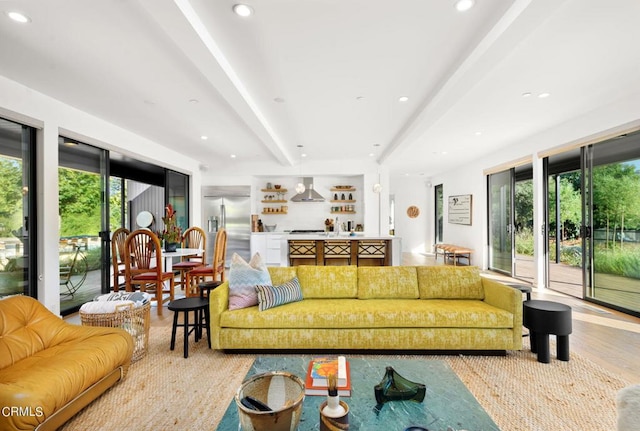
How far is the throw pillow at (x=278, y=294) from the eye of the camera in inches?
116

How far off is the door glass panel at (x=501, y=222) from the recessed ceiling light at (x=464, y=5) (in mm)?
5302

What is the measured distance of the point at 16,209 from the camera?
11.4 ft

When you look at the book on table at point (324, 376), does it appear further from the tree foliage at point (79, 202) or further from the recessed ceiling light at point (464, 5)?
the tree foliage at point (79, 202)

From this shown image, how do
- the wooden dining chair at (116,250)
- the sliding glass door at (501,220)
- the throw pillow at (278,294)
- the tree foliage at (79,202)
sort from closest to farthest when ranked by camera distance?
the throw pillow at (278,294), the tree foliage at (79,202), the wooden dining chair at (116,250), the sliding glass door at (501,220)

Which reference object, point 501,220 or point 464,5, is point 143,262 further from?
point 501,220

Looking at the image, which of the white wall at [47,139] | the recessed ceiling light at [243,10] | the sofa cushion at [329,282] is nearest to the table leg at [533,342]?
the sofa cushion at [329,282]

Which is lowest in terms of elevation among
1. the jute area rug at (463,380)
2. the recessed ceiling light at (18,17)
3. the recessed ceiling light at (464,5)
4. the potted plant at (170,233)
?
the jute area rug at (463,380)

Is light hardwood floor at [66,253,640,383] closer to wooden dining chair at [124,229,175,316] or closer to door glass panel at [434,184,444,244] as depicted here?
wooden dining chair at [124,229,175,316]

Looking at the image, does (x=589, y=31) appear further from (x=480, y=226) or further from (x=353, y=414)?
(x=480, y=226)

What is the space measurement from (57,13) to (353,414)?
312 cm

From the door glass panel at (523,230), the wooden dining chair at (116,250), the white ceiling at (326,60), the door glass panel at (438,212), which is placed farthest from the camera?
the door glass panel at (438,212)

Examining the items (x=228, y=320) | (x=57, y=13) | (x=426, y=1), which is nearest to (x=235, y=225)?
(x=228, y=320)

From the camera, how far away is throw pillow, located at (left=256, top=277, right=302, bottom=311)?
9.65 feet

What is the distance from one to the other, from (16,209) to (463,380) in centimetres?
463
